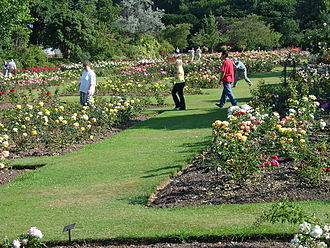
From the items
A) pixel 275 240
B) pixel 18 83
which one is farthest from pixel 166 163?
pixel 18 83

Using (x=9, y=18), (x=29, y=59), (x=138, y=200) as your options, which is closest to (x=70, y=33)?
(x=29, y=59)

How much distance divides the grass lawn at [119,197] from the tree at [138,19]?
169ft

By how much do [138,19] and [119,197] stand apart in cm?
5916

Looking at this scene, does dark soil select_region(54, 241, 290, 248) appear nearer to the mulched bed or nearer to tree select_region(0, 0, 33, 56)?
the mulched bed

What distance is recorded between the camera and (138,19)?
63.9m

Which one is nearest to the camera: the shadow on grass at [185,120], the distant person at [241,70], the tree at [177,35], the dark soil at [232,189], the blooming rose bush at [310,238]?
the blooming rose bush at [310,238]

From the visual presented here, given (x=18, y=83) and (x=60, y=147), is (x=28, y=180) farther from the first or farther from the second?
(x=18, y=83)

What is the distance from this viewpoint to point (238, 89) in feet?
65.5

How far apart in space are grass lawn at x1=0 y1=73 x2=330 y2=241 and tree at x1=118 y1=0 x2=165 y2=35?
51603mm

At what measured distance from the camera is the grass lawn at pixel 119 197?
4.96 m

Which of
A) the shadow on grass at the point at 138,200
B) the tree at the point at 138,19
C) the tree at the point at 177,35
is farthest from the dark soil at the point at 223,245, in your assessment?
the tree at the point at 177,35

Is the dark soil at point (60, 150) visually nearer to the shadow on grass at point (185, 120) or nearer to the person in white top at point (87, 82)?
the shadow on grass at point (185, 120)

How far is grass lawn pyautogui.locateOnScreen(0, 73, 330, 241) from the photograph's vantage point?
496cm

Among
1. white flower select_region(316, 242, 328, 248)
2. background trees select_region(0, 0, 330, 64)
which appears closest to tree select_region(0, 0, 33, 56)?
background trees select_region(0, 0, 330, 64)
